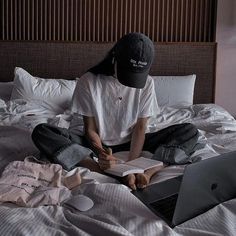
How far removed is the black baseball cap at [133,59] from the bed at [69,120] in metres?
0.38

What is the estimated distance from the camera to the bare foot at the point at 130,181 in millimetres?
1425

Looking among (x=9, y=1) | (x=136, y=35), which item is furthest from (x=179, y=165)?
(x=9, y=1)

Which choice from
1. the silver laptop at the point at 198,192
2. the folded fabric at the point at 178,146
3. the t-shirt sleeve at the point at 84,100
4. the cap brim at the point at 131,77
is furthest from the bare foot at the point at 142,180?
the t-shirt sleeve at the point at 84,100

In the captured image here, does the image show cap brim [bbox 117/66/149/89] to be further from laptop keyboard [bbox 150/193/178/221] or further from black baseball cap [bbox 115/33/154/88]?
laptop keyboard [bbox 150/193/178/221]

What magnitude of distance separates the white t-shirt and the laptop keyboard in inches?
27.3

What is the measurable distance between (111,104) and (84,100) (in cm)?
13

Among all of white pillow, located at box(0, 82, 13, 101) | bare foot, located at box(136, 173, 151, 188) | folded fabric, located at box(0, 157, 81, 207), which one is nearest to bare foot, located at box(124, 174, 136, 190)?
bare foot, located at box(136, 173, 151, 188)

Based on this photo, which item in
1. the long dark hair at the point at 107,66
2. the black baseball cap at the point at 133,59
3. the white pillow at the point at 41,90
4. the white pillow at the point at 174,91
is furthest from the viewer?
the white pillow at the point at 174,91

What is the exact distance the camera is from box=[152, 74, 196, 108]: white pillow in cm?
298

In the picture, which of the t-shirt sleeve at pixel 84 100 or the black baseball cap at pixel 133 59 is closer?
the black baseball cap at pixel 133 59

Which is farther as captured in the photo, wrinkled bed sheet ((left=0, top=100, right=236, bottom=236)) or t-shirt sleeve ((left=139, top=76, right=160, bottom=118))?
t-shirt sleeve ((left=139, top=76, right=160, bottom=118))

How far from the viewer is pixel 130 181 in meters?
1.44

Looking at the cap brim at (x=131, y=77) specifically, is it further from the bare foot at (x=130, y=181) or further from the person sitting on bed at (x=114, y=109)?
the bare foot at (x=130, y=181)

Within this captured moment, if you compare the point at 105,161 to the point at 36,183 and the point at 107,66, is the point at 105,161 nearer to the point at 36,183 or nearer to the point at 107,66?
the point at 36,183
